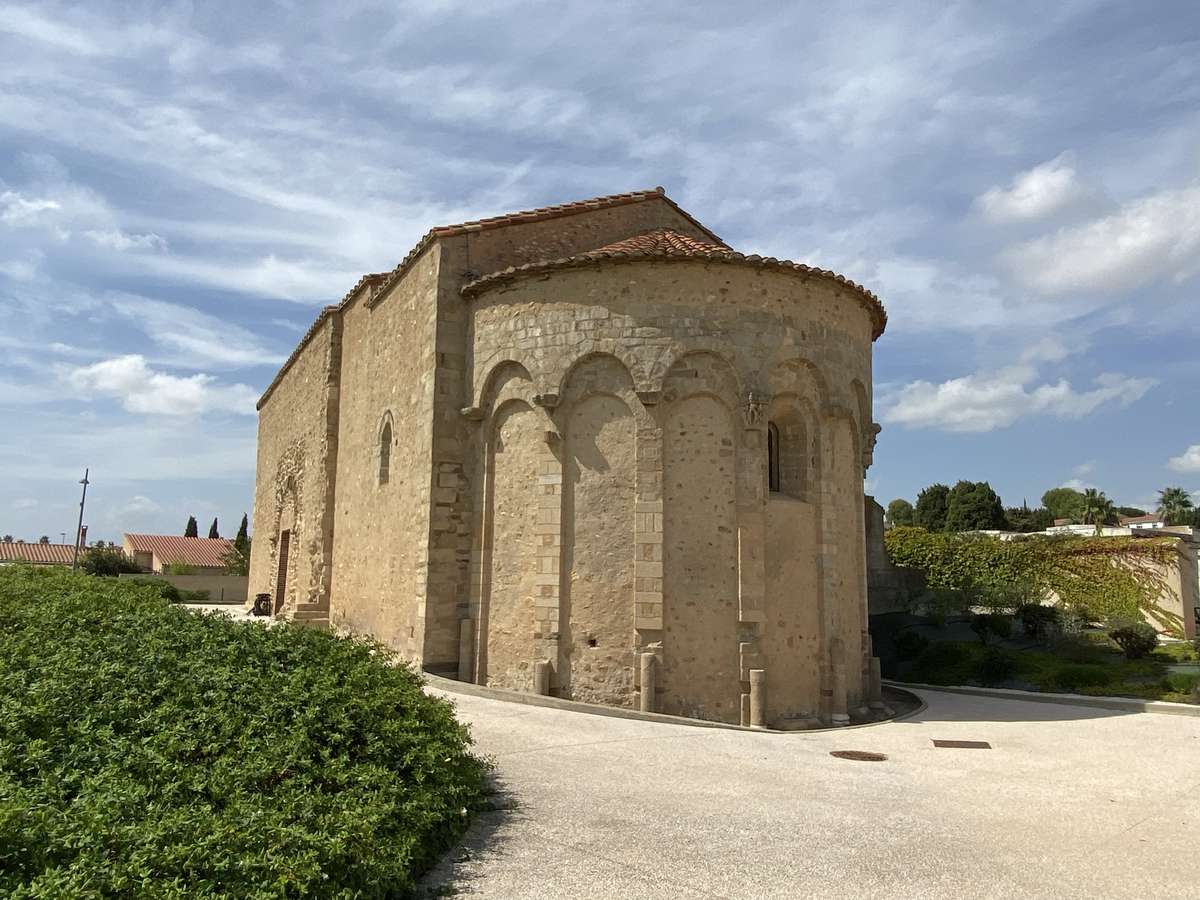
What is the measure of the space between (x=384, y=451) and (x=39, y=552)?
5698cm

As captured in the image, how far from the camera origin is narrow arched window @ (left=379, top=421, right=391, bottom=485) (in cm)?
1759

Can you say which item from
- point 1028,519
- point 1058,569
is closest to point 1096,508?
point 1028,519

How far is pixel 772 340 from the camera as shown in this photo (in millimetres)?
13625

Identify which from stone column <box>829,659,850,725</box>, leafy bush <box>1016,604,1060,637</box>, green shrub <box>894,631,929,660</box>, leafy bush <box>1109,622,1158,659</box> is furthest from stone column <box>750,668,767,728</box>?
leafy bush <box>1016,604,1060,637</box>

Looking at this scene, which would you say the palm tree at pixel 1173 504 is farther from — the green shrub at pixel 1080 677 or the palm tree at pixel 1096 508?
the green shrub at pixel 1080 677

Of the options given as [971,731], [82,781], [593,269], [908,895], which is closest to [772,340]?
[593,269]

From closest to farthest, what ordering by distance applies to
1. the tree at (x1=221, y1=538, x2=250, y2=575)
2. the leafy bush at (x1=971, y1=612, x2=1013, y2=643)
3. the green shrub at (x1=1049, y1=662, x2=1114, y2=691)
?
1. the green shrub at (x1=1049, y1=662, x2=1114, y2=691)
2. the leafy bush at (x1=971, y1=612, x2=1013, y2=643)
3. the tree at (x1=221, y1=538, x2=250, y2=575)

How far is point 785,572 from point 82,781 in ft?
34.0

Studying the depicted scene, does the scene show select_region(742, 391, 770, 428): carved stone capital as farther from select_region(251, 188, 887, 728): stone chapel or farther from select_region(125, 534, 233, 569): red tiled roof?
select_region(125, 534, 233, 569): red tiled roof

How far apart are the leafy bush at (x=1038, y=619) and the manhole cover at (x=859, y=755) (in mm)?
11845

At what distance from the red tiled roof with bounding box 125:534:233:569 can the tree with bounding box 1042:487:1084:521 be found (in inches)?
2677

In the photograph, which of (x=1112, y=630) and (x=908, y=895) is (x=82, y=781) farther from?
(x=1112, y=630)

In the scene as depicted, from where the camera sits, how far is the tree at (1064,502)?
243 ft

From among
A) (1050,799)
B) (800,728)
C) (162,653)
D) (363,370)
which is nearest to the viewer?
(162,653)
